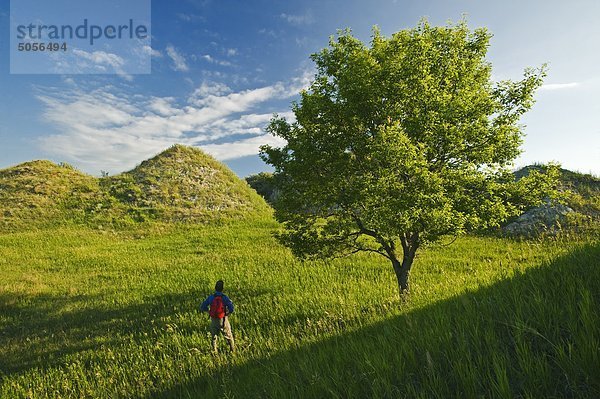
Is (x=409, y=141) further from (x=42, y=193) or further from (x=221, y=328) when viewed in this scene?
(x=42, y=193)

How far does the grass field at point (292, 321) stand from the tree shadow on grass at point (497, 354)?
2 cm

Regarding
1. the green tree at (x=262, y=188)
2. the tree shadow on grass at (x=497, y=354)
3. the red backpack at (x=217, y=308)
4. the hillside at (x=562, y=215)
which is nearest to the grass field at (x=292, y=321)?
the tree shadow on grass at (x=497, y=354)

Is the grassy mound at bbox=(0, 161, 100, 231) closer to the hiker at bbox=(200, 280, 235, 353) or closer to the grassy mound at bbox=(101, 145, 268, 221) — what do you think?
the grassy mound at bbox=(101, 145, 268, 221)

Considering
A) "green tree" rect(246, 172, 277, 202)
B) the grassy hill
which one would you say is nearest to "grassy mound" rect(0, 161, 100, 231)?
the grassy hill

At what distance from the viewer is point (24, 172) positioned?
41656 millimetres

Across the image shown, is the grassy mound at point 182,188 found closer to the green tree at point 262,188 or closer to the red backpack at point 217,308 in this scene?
the green tree at point 262,188

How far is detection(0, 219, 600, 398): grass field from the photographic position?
343cm

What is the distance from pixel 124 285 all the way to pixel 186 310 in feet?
22.1

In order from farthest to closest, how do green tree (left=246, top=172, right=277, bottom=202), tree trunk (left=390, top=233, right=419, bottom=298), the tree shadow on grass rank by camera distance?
green tree (left=246, top=172, right=277, bottom=202) → tree trunk (left=390, top=233, right=419, bottom=298) → the tree shadow on grass

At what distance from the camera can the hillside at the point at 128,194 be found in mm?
34500

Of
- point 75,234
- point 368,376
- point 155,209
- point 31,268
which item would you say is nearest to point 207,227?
point 155,209

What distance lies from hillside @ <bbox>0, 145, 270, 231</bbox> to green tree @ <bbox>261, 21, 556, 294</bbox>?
26.2 m

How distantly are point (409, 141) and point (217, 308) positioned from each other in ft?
23.6

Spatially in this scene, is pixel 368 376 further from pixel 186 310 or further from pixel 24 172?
pixel 24 172
